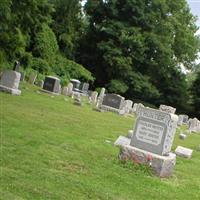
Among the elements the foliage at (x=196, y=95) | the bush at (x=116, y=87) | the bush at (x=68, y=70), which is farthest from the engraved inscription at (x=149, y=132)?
the foliage at (x=196, y=95)

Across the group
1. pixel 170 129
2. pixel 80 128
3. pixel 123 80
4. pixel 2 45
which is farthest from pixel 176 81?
pixel 170 129

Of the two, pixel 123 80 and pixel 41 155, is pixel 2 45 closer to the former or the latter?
pixel 41 155

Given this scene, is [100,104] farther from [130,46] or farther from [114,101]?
[130,46]

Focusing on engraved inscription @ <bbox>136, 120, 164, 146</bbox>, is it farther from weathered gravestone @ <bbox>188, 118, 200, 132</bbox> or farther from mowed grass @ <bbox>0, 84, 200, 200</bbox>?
weathered gravestone @ <bbox>188, 118, 200, 132</bbox>

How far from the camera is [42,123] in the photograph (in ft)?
39.1

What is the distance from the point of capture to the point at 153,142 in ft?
28.7

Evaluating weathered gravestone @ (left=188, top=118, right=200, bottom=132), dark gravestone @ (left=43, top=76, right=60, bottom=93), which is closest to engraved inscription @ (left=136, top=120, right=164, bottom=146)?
dark gravestone @ (left=43, top=76, right=60, bottom=93)

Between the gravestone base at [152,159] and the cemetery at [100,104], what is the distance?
0.02m

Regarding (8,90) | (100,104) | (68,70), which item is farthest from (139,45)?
(8,90)

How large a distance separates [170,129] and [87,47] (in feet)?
127

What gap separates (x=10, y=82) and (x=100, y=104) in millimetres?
7589

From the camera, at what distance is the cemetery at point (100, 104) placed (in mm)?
6934

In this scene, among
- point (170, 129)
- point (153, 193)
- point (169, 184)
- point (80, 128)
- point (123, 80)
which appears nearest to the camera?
point (153, 193)

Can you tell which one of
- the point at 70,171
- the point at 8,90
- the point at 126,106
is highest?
the point at 126,106
